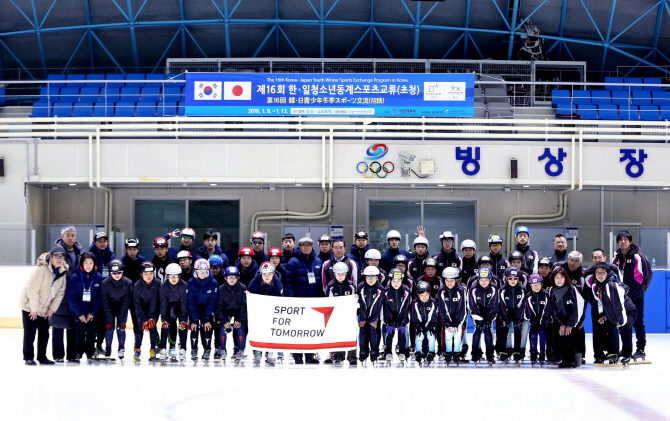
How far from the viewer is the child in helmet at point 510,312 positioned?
10391 millimetres

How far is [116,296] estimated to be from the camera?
10.2 metres

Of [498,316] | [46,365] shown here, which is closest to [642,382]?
[498,316]

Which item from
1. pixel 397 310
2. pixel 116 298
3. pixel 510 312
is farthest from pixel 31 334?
pixel 510 312

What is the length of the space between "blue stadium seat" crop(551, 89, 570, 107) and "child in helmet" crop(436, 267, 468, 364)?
1460 cm

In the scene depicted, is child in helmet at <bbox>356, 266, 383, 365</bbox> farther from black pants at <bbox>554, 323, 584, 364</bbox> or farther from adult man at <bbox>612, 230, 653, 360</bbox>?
adult man at <bbox>612, 230, 653, 360</bbox>

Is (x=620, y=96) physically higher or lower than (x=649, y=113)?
higher

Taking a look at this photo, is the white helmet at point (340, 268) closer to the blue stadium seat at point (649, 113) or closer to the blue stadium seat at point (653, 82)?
the blue stadium seat at point (649, 113)

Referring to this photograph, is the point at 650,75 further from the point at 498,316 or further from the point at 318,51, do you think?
the point at 498,316

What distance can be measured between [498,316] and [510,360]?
2.37ft

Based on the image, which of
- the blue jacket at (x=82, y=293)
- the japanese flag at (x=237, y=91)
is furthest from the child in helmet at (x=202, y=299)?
the japanese flag at (x=237, y=91)

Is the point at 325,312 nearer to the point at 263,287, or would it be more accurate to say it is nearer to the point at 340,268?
the point at 340,268

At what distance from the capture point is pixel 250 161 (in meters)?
17.1

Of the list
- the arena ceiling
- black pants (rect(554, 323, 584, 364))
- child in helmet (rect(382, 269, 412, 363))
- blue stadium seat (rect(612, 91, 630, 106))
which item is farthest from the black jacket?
blue stadium seat (rect(612, 91, 630, 106))

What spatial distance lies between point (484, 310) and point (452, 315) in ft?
1.67
